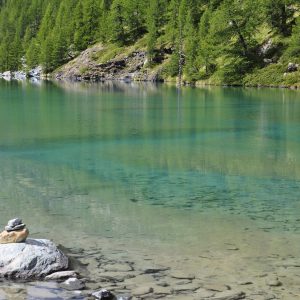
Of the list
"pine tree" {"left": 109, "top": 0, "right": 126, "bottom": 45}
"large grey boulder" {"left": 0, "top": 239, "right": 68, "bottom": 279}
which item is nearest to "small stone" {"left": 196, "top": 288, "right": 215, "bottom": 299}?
"large grey boulder" {"left": 0, "top": 239, "right": 68, "bottom": 279}

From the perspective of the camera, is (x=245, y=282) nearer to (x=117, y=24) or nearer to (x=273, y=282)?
(x=273, y=282)

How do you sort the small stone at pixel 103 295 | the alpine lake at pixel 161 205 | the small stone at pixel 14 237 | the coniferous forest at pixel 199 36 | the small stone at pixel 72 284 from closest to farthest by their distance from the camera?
1. the small stone at pixel 103 295
2. the small stone at pixel 72 284
3. the alpine lake at pixel 161 205
4. the small stone at pixel 14 237
5. the coniferous forest at pixel 199 36

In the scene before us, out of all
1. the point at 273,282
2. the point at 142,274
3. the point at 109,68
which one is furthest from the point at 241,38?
the point at 142,274

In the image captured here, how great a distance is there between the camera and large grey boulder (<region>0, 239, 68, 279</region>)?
35.5ft

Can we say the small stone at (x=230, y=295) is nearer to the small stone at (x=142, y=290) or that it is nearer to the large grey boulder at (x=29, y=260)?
the small stone at (x=142, y=290)

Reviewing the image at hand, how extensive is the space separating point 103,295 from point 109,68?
454 ft

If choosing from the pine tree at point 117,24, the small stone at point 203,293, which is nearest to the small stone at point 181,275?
the small stone at point 203,293

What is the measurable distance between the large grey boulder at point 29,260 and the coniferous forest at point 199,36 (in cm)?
8181

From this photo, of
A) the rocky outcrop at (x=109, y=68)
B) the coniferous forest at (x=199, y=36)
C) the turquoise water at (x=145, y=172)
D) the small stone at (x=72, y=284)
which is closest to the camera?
the small stone at (x=72, y=284)

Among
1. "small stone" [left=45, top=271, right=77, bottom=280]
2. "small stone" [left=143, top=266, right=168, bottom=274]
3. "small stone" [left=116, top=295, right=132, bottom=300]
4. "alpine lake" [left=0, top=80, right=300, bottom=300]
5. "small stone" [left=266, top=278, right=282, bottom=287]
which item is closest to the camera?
"small stone" [left=116, top=295, right=132, bottom=300]

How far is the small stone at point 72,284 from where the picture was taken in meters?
10.3

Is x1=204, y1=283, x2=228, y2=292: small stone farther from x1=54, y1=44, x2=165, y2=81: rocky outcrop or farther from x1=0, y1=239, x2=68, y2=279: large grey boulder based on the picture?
x1=54, y1=44, x2=165, y2=81: rocky outcrop

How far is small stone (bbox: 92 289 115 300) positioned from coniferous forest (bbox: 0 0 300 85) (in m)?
83.0

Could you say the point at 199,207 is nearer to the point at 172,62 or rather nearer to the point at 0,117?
the point at 0,117
